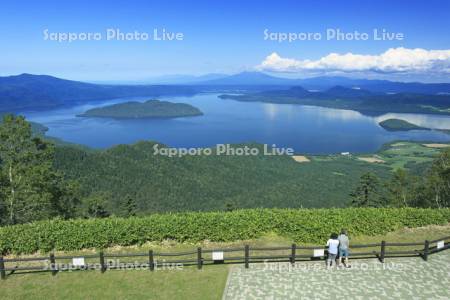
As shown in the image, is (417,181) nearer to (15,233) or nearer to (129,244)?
(129,244)

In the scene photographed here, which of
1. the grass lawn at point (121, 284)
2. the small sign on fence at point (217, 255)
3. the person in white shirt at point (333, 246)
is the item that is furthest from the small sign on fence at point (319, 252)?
the small sign on fence at point (217, 255)

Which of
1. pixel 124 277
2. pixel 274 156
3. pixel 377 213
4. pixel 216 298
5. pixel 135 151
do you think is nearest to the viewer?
pixel 216 298

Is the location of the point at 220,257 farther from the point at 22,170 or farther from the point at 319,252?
the point at 22,170

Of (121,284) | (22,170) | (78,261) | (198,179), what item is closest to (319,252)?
(121,284)

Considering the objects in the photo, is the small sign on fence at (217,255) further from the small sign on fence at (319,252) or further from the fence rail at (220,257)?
the small sign on fence at (319,252)

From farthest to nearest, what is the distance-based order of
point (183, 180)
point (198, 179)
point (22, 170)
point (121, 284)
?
point (198, 179), point (183, 180), point (22, 170), point (121, 284)

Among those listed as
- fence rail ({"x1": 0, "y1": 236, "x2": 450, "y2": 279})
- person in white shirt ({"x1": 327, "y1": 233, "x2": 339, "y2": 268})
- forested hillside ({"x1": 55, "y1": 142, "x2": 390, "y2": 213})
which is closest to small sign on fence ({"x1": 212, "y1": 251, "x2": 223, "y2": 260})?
fence rail ({"x1": 0, "y1": 236, "x2": 450, "y2": 279})

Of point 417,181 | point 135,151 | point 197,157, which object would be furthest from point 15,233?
point 197,157

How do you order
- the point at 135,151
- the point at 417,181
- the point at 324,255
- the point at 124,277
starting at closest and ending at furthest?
1. the point at 124,277
2. the point at 324,255
3. the point at 417,181
4. the point at 135,151
